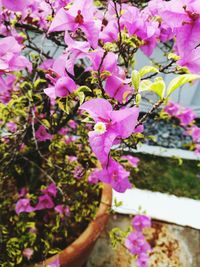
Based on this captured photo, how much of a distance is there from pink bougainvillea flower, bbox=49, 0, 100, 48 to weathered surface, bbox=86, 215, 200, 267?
1.46 m

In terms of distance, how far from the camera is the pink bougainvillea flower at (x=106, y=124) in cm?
53

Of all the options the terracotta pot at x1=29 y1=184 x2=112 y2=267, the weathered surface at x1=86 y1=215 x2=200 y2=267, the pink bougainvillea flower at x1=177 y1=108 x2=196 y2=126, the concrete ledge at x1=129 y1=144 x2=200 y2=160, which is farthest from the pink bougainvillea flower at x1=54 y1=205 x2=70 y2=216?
the concrete ledge at x1=129 y1=144 x2=200 y2=160

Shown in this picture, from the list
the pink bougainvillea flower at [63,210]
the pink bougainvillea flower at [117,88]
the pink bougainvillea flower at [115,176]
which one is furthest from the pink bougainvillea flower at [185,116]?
the pink bougainvillea flower at [117,88]

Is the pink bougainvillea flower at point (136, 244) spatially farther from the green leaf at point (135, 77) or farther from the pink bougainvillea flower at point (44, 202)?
the green leaf at point (135, 77)

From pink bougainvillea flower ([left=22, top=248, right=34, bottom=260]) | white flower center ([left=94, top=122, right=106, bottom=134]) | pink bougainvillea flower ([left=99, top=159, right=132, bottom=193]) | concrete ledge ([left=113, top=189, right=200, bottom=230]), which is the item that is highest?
white flower center ([left=94, top=122, right=106, bottom=134])

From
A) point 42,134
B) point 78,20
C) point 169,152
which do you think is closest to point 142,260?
point 42,134

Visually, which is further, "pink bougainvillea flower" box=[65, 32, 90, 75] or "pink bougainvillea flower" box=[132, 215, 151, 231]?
"pink bougainvillea flower" box=[132, 215, 151, 231]

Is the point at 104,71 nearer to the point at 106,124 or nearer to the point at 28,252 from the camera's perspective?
the point at 106,124

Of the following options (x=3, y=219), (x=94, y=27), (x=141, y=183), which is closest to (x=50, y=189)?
(x=3, y=219)

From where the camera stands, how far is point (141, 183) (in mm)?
2270

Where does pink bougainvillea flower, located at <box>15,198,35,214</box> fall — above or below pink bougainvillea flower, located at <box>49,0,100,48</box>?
below

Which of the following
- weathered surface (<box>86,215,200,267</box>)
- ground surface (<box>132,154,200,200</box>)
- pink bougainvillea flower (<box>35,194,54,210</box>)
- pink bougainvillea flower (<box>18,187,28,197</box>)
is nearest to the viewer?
pink bougainvillea flower (<box>35,194,54,210</box>)

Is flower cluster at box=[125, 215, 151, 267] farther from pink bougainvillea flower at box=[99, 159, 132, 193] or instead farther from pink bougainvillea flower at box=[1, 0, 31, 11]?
pink bougainvillea flower at box=[1, 0, 31, 11]

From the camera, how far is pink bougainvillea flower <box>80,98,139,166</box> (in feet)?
1.73
